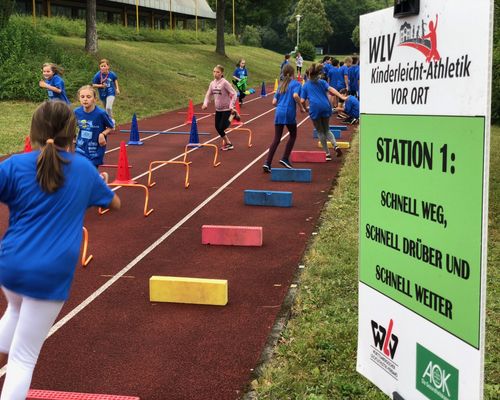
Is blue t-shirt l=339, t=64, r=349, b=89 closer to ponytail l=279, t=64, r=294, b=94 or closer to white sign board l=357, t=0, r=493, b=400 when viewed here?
ponytail l=279, t=64, r=294, b=94

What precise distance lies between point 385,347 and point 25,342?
6.33 ft

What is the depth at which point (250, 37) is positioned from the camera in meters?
94.9

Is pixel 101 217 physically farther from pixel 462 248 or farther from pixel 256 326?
pixel 462 248

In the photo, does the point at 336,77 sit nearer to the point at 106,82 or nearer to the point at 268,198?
the point at 106,82

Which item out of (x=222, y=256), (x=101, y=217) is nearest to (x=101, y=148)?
(x=101, y=217)

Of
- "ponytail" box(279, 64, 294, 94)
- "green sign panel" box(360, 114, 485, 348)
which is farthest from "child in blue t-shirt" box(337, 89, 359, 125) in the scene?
"green sign panel" box(360, 114, 485, 348)

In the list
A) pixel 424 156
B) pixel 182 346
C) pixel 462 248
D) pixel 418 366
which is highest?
pixel 424 156

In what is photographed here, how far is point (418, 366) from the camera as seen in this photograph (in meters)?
3.49

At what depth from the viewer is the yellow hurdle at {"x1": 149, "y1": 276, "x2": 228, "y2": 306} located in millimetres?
6527

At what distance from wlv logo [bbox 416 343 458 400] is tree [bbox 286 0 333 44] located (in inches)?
4051

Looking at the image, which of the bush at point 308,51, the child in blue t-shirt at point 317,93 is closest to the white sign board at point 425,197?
the child in blue t-shirt at point 317,93

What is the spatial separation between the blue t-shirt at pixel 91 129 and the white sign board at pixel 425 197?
6014mm

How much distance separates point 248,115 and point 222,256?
19.0 m

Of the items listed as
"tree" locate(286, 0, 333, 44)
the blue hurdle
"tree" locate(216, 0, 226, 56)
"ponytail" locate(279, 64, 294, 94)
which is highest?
"tree" locate(286, 0, 333, 44)
